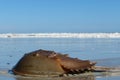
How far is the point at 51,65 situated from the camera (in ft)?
29.1

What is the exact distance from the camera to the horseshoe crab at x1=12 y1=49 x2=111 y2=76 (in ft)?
29.0

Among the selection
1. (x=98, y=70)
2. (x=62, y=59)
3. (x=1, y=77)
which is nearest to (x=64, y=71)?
(x=62, y=59)

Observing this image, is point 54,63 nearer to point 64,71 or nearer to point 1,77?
point 64,71

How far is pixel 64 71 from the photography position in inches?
352

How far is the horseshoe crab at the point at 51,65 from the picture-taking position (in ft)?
29.0

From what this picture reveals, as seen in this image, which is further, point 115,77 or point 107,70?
point 107,70

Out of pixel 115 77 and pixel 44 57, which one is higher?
pixel 44 57

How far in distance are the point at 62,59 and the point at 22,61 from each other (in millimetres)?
1132

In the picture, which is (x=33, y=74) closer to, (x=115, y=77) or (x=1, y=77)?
(x=1, y=77)

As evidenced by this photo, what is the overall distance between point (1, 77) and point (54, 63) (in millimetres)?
1437

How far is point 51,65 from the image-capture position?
888cm

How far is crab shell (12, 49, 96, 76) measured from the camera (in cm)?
886

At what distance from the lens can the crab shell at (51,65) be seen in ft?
29.1

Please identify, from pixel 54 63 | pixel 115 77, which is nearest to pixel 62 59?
pixel 54 63
